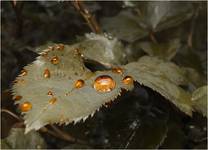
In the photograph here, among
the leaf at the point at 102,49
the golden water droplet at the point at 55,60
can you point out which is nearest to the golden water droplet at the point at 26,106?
the golden water droplet at the point at 55,60

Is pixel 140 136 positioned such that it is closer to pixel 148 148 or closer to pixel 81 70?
pixel 148 148

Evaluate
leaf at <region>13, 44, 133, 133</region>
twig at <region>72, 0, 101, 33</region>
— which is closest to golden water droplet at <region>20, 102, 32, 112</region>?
leaf at <region>13, 44, 133, 133</region>

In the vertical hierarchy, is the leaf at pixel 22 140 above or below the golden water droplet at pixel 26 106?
below

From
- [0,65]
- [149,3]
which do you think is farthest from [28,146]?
[149,3]

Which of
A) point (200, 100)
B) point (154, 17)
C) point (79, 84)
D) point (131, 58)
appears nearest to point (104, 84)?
point (79, 84)

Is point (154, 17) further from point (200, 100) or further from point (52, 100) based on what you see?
point (52, 100)

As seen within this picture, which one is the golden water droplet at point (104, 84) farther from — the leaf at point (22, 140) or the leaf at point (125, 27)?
the leaf at point (125, 27)
